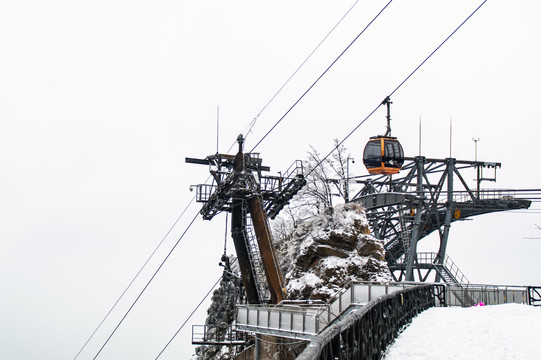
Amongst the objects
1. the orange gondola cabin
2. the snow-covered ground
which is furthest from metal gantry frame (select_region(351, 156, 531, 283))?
the snow-covered ground

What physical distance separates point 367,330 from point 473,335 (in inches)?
173

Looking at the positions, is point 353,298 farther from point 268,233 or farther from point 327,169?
point 327,169

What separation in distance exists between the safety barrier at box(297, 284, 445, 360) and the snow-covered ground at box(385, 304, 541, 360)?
374mm

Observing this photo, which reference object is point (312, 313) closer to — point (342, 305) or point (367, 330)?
point (342, 305)

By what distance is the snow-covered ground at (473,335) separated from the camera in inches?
514

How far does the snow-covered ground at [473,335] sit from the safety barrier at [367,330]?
0.37 metres

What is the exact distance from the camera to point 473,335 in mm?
14875

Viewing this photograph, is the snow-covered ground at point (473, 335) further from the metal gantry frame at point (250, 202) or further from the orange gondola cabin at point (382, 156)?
the orange gondola cabin at point (382, 156)

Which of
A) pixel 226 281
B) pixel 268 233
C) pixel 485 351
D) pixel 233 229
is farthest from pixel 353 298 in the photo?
pixel 226 281

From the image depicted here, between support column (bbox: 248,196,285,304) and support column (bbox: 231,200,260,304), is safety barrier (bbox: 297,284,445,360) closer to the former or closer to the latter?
support column (bbox: 248,196,285,304)

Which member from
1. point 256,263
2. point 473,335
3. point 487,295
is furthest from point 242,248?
point 473,335

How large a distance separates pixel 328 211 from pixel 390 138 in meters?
13.1

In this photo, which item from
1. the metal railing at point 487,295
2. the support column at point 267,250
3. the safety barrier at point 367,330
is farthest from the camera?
the support column at point 267,250

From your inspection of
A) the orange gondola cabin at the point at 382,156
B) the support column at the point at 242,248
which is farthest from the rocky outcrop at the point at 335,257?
the orange gondola cabin at the point at 382,156
